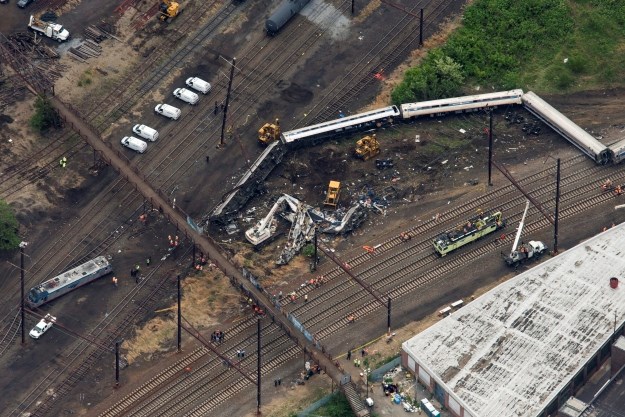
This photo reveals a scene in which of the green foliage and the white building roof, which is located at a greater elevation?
the white building roof

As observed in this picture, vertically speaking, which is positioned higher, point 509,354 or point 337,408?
point 509,354

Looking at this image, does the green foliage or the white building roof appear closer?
the white building roof

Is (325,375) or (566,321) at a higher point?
(566,321)

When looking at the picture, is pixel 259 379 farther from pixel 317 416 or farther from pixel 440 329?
pixel 440 329

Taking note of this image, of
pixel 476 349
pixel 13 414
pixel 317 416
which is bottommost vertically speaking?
pixel 13 414

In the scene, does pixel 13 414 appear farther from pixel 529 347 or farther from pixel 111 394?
pixel 529 347

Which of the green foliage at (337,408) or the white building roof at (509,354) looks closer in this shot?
the white building roof at (509,354)

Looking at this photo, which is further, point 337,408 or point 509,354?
point 509,354

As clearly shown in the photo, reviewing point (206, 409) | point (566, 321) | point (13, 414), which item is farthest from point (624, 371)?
point (13, 414)
